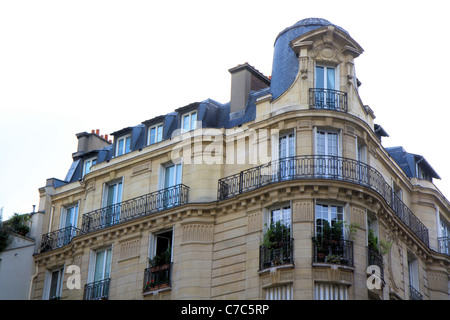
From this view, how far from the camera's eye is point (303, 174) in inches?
968

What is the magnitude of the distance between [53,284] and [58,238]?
1.46 m

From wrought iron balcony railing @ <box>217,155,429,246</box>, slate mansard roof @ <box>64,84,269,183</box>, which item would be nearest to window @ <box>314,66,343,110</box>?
wrought iron balcony railing @ <box>217,155,429,246</box>

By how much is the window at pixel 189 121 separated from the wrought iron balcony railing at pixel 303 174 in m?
2.49

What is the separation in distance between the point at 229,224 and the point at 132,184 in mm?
4027

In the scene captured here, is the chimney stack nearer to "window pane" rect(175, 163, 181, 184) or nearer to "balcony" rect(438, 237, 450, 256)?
"window pane" rect(175, 163, 181, 184)

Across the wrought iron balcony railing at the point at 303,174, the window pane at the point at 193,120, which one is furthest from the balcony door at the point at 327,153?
the window pane at the point at 193,120

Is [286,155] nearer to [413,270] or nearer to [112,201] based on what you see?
[413,270]

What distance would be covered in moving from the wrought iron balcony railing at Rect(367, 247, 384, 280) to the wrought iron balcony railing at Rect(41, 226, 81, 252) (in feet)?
31.1

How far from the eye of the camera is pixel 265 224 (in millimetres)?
24562

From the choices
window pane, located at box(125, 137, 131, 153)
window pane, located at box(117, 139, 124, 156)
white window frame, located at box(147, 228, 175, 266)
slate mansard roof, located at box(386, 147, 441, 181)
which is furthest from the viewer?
slate mansard roof, located at box(386, 147, 441, 181)

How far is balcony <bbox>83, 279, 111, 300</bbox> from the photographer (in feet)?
87.8

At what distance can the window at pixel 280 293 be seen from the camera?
76.6ft

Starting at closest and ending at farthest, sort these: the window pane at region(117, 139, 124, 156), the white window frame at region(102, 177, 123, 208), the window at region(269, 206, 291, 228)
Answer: the window at region(269, 206, 291, 228) → the white window frame at region(102, 177, 123, 208) → the window pane at region(117, 139, 124, 156)

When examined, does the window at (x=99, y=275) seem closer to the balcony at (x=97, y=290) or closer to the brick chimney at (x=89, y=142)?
the balcony at (x=97, y=290)
